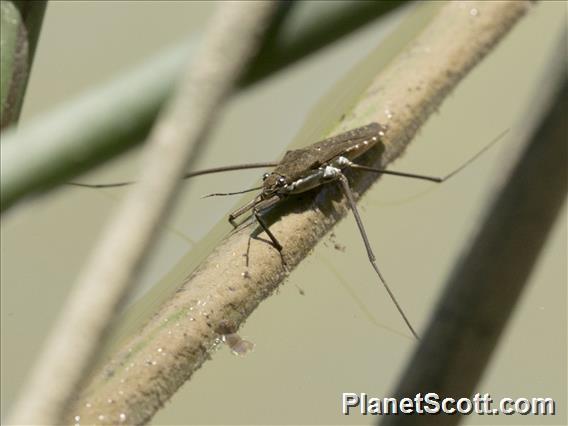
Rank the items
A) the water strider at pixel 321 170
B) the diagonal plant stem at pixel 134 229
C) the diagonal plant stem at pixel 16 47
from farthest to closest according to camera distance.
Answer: the water strider at pixel 321 170
the diagonal plant stem at pixel 16 47
the diagonal plant stem at pixel 134 229

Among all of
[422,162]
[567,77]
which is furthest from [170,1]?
[567,77]

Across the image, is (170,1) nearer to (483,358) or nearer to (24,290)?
(24,290)

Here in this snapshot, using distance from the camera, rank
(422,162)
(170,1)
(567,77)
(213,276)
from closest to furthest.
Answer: (567,77)
(213,276)
(422,162)
(170,1)

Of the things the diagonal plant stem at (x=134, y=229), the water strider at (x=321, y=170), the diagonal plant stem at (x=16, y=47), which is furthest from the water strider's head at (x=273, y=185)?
the diagonal plant stem at (x=134, y=229)

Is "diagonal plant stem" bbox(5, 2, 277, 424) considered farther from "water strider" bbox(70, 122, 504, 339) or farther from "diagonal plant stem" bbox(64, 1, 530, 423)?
"water strider" bbox(70, 122, 504, 339)

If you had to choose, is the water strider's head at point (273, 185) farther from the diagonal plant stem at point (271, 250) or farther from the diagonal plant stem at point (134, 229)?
the diagonal plant stem at point (134, 229)

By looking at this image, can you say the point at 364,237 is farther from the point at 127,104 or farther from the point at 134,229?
the point at 134,229

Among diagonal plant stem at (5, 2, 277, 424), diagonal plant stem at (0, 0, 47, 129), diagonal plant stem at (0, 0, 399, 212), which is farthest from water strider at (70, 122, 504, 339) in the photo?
diagonal plant stem at (5, 2, 277, 424)
